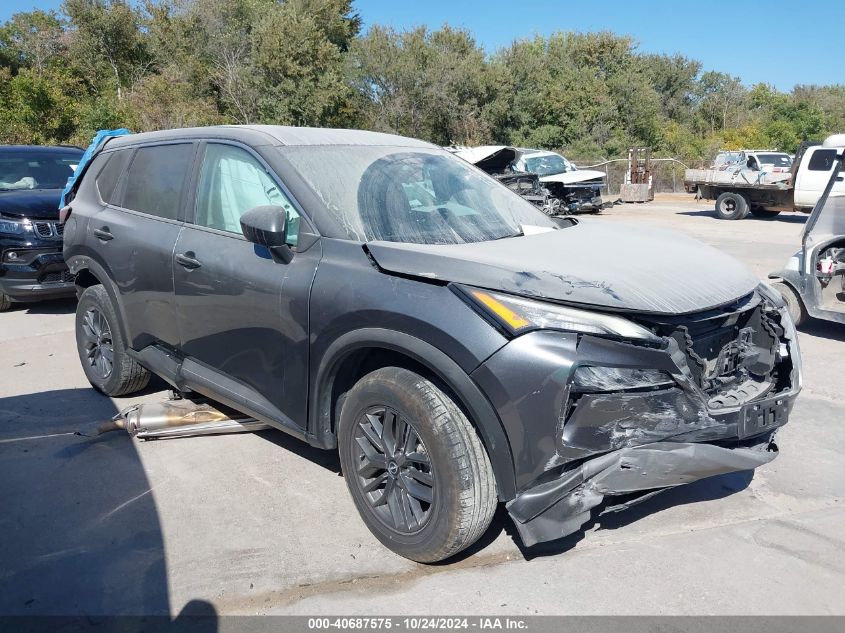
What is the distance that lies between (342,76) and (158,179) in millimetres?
32865

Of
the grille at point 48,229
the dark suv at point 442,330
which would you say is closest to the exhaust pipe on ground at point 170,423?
the dark suv at point 442,330

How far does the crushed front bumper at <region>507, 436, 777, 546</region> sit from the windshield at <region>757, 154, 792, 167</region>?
2291 cm

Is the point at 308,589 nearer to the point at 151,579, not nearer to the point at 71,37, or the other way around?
the point at 151,579

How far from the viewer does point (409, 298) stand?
113 inches

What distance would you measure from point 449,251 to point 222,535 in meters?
1.74

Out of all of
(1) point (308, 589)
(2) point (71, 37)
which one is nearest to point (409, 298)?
(1) point (308, 589)

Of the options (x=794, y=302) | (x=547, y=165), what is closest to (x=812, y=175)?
(x=547, y=165)

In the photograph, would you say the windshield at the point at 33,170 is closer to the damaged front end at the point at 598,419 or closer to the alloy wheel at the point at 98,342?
the alloy wheel at the point at 98,342

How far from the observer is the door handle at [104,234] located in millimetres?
4685

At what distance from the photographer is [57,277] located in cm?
793

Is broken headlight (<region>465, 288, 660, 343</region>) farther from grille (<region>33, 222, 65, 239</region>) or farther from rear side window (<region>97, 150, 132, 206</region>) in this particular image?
grille (<region>33, 222, 65, 239</region>)

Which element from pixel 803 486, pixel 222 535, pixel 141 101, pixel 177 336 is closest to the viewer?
pixel 222 535

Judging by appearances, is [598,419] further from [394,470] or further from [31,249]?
[31,249]

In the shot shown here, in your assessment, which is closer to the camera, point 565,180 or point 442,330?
point 442,330
